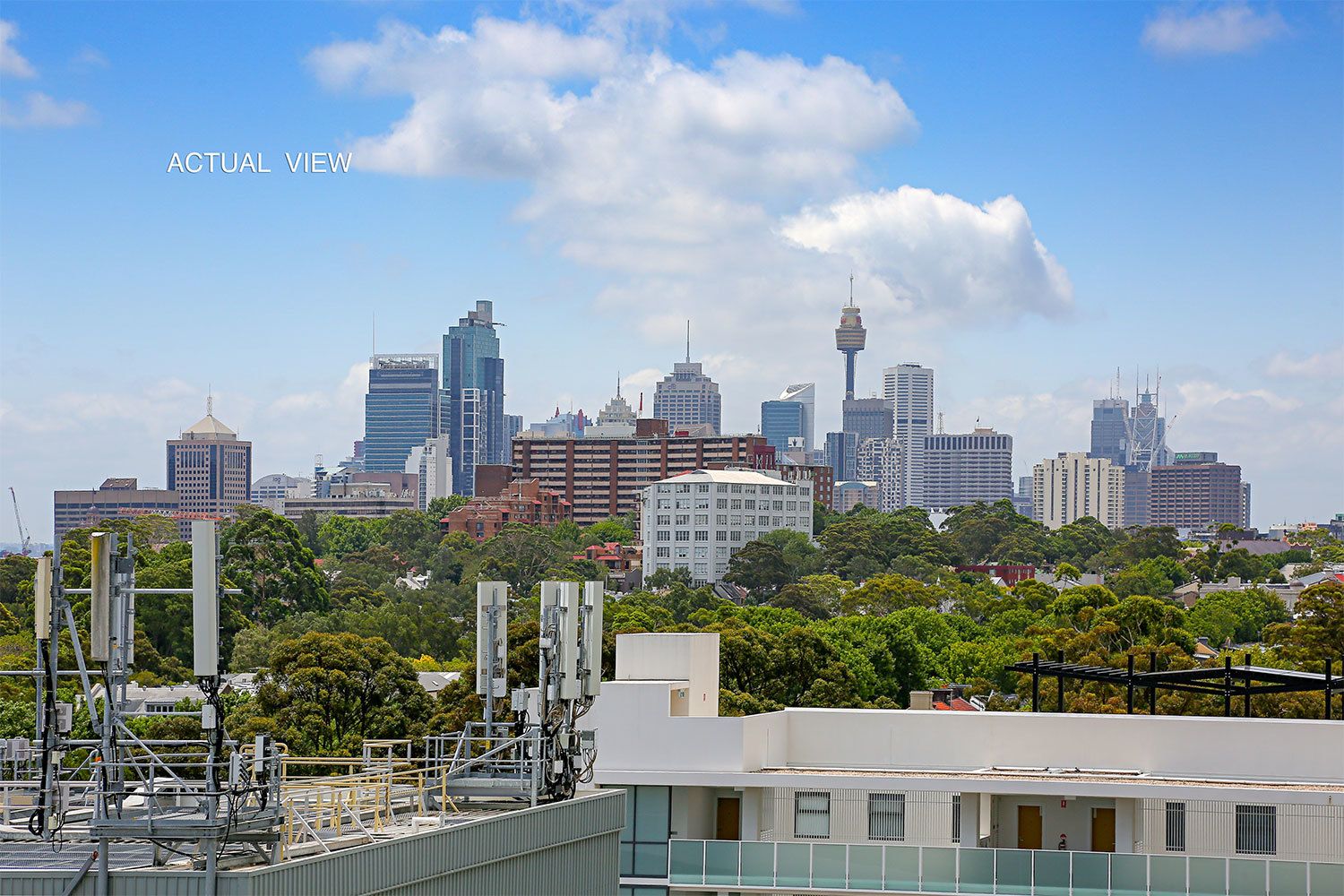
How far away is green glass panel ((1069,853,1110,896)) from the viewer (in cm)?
3278

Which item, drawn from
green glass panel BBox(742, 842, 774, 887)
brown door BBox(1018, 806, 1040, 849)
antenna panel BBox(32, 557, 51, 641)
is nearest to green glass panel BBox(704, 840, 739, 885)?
green glass panel BBox(742, 842, 774, 887)

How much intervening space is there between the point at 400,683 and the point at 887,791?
48.0 m

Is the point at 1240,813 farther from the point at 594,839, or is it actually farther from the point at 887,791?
the point at 594,839

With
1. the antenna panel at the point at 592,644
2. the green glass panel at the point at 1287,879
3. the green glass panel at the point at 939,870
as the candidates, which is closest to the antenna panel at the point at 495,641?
the antenna panel at the point at 592,644

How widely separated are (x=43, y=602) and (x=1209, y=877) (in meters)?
18.9

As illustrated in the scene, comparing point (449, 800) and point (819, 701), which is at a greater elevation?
point (449, 800)

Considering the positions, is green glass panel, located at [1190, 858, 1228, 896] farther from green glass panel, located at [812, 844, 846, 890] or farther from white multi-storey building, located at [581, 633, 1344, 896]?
green glass panel, located at [812, 844, 846, 890]

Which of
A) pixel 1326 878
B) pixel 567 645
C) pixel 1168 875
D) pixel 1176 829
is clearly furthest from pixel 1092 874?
pixel 567 645

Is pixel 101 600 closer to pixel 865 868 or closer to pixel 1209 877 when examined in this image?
pixel 865 868

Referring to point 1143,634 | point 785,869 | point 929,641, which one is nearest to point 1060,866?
point 785,869

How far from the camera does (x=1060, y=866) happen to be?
3297 cm

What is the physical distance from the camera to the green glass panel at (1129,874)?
32.7 metres

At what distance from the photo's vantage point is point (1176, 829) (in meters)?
34.4

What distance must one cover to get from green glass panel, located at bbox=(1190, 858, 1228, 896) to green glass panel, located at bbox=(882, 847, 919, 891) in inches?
170
